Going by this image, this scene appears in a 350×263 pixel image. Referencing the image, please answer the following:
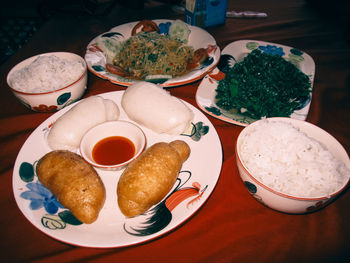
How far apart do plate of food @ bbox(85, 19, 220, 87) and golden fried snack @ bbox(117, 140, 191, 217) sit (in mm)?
878

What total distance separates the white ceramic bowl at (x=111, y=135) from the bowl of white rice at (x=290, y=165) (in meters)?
0.75

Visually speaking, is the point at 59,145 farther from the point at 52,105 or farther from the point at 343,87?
the point at 343,87

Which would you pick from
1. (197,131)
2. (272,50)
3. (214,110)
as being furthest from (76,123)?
(272,50)

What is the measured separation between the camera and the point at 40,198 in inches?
53.2

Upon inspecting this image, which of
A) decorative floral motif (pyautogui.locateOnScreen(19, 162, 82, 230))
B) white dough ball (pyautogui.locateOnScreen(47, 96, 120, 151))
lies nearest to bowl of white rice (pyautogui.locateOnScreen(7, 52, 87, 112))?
white dough ball (pyautogui.locateOnScreen(47, 96, 120, 151))

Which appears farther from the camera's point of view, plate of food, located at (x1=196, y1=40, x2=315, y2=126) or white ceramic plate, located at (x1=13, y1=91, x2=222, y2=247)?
plate of food, located at (x1=196, y1=40, x2=315, y2=126)

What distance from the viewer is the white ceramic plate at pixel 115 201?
1168mm

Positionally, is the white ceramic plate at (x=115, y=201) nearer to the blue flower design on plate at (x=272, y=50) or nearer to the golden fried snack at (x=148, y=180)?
the golden fried snack at (x=148, y=180)

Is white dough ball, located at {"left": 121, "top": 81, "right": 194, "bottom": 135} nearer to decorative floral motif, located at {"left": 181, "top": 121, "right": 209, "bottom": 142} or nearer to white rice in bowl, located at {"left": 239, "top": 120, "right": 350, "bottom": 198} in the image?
decorative floral motif, located at {"left": 181, "top": 121, "right": 209, "bottom": 142}

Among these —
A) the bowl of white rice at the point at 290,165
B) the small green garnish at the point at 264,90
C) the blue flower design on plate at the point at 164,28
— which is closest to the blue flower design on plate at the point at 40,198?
the bowl of white rice at the point at 290,165

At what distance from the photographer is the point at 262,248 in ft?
4.01

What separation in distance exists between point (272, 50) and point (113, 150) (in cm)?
221

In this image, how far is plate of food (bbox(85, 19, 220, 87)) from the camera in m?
2.16

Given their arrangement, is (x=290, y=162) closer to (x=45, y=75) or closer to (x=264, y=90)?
(x=264, y=90)
